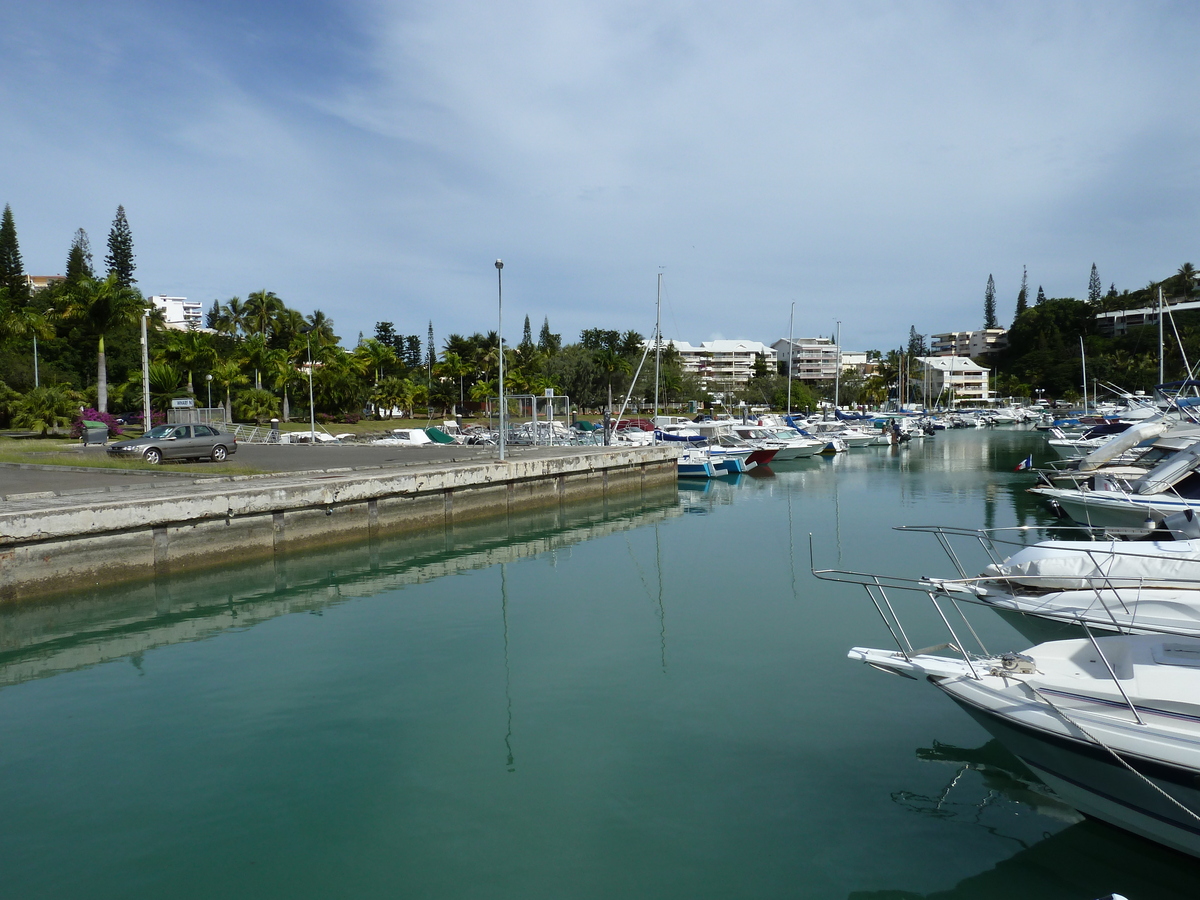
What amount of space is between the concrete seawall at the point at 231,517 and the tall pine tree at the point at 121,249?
7896 centimetres

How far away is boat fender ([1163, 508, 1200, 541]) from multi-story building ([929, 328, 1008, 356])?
167 metres

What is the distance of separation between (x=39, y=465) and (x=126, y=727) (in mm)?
20301

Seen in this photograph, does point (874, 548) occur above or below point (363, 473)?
below

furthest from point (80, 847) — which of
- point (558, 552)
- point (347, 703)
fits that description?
point (558, 552)

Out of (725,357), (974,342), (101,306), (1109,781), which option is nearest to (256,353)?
(101,306)

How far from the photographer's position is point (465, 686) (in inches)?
424

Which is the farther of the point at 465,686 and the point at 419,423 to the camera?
the point at 419,423

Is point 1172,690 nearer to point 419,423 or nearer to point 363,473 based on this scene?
point 363,473

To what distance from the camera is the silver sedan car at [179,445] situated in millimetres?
27469

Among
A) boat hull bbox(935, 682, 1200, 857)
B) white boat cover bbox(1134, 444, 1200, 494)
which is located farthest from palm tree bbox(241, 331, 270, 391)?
boat hull bbox(935, 682, 1200, 857)

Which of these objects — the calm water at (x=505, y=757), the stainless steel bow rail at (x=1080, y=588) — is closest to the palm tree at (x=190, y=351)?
the calm water at (x=505, y=757)

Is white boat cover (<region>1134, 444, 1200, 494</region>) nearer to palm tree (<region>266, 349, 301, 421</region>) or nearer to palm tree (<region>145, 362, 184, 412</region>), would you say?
palm tree (<region>145, 362, 184, 412</region>)

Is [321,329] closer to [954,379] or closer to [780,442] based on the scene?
[780,442]

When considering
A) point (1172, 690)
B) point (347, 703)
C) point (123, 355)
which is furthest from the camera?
point (123, 355)
